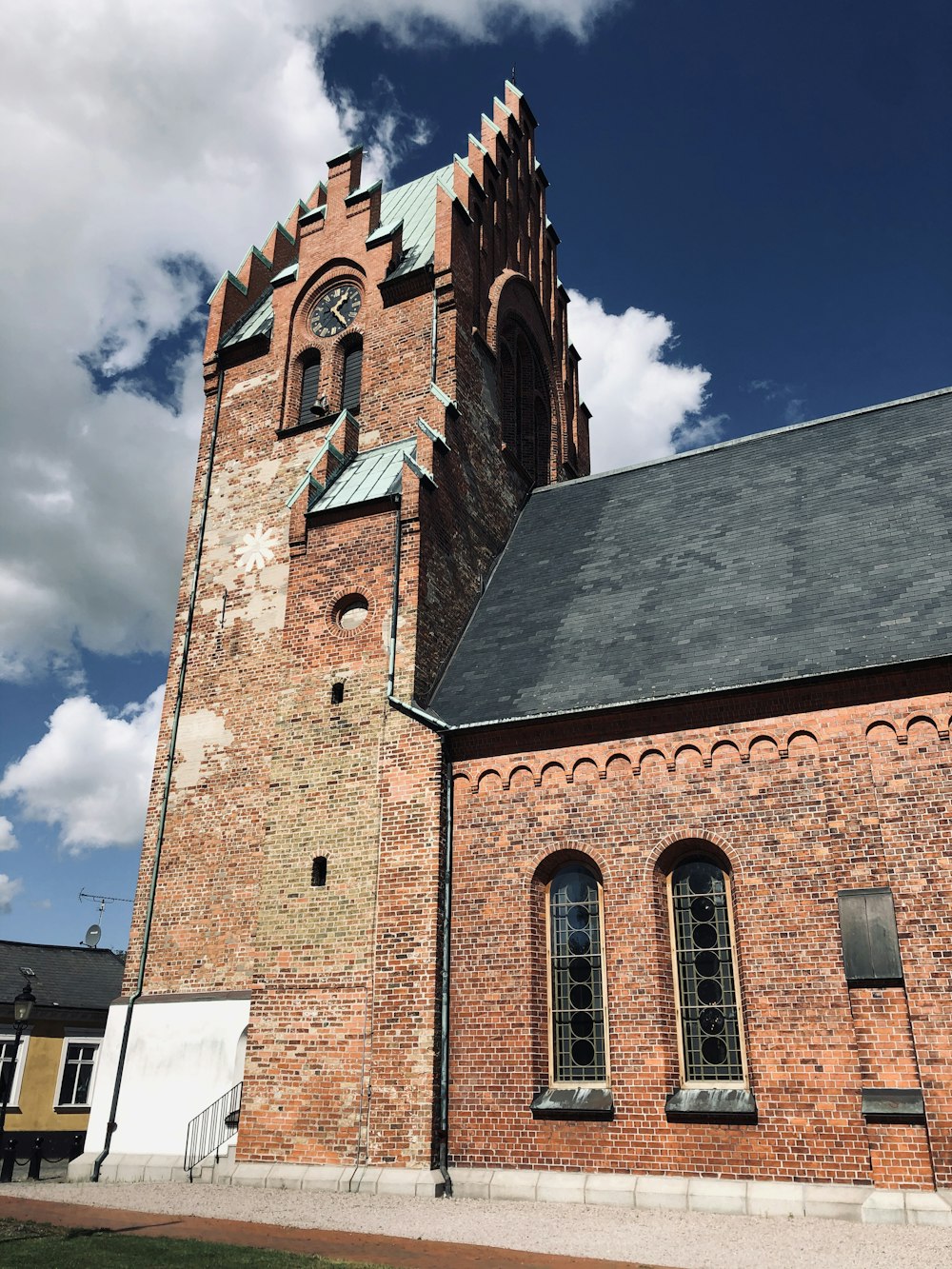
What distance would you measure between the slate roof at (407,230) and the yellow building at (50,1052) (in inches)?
711

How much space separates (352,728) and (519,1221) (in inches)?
290

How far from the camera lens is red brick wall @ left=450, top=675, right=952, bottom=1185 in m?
11.5

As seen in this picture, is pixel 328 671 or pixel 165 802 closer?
pixel 328 671

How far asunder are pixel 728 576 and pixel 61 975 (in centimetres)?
2601

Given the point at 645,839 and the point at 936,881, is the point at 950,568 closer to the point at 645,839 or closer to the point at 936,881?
the point at 936,881

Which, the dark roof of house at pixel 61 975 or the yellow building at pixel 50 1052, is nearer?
the yellow building at pixel 50 1052

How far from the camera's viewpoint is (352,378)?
21.7 meters

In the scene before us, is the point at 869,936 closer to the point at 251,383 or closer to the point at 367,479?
the point at 367,479

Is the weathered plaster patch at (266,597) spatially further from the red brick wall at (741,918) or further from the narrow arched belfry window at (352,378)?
the red brick wall at (741,918)

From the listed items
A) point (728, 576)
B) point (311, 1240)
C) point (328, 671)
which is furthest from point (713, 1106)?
point (328, 671)

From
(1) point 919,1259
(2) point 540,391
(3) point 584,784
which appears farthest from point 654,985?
(2) point 540,391

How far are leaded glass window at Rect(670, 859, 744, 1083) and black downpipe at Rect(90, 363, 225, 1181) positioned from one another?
9.26 m

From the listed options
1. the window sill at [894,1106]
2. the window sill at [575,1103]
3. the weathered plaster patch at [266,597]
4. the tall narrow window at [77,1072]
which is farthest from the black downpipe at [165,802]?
the tall narrow window at [77,1072]

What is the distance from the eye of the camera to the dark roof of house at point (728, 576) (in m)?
14.0
